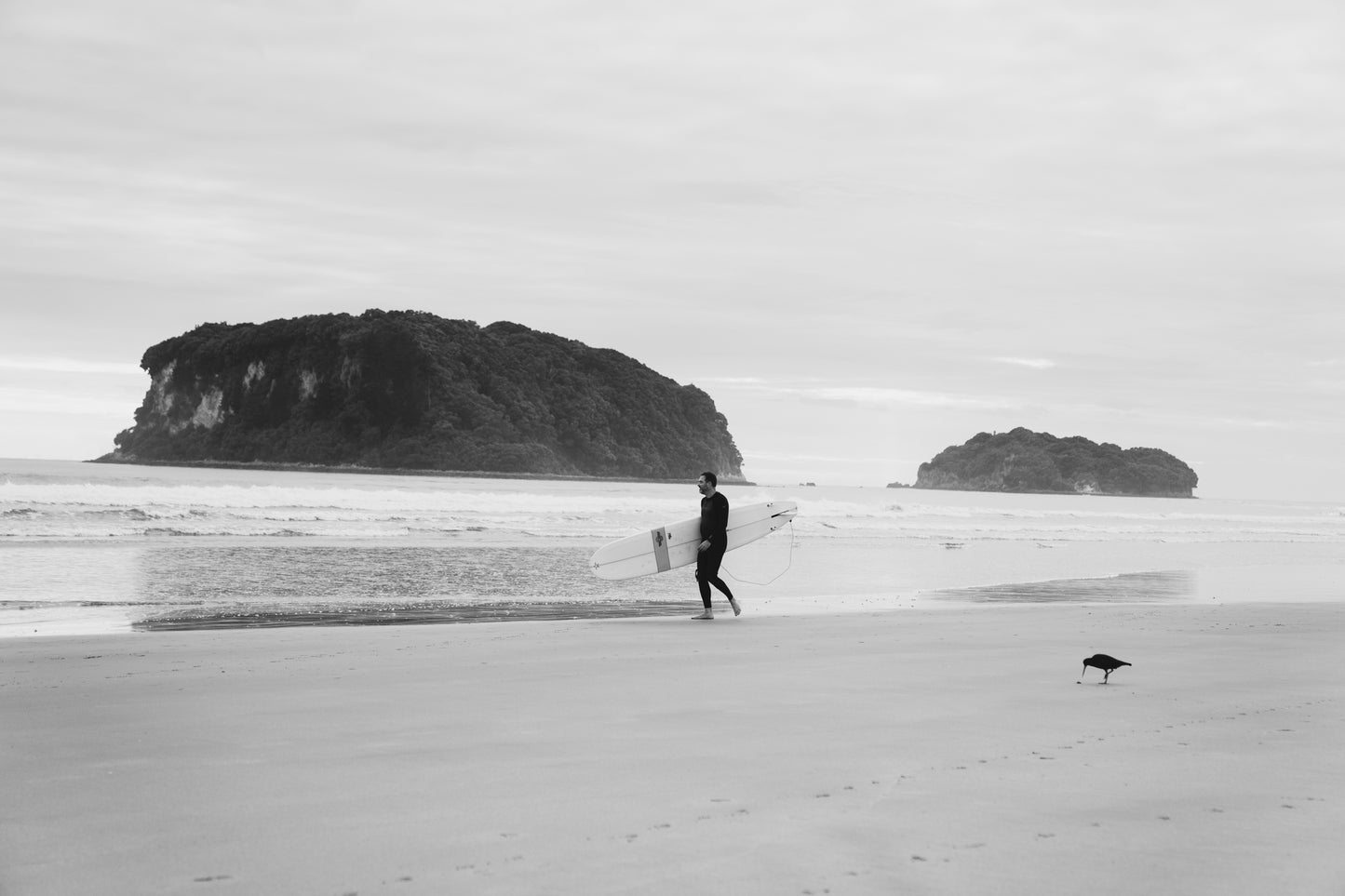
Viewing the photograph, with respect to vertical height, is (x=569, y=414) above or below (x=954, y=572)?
above

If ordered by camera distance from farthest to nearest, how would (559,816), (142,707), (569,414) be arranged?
(569,414) → (142,707) → (559,816)

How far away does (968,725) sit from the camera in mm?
5809

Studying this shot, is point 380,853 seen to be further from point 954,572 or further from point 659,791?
point 954,572

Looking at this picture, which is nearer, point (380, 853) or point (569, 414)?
point (380, 853)

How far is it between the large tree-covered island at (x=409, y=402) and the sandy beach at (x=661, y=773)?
99.6 metres

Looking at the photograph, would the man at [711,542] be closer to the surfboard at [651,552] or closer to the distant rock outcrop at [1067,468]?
the surfboard at [651,552]

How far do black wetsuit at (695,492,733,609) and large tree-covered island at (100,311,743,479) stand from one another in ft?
310

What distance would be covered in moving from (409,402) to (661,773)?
111130mm

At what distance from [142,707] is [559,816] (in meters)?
3.49

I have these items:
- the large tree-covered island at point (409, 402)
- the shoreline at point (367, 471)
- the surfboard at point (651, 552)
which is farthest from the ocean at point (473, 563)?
the large tree-covered island at point (409, 402)

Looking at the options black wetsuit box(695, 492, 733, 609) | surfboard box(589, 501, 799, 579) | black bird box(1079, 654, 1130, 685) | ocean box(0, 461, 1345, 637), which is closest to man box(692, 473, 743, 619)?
black wetsuit box(695, 492, 733, 609)

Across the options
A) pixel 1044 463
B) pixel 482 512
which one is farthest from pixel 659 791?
pixel 1044 463

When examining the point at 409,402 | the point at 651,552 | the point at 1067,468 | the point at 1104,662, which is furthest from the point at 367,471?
the point at 1104,662

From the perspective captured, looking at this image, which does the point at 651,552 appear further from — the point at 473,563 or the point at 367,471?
the point at 367,471
